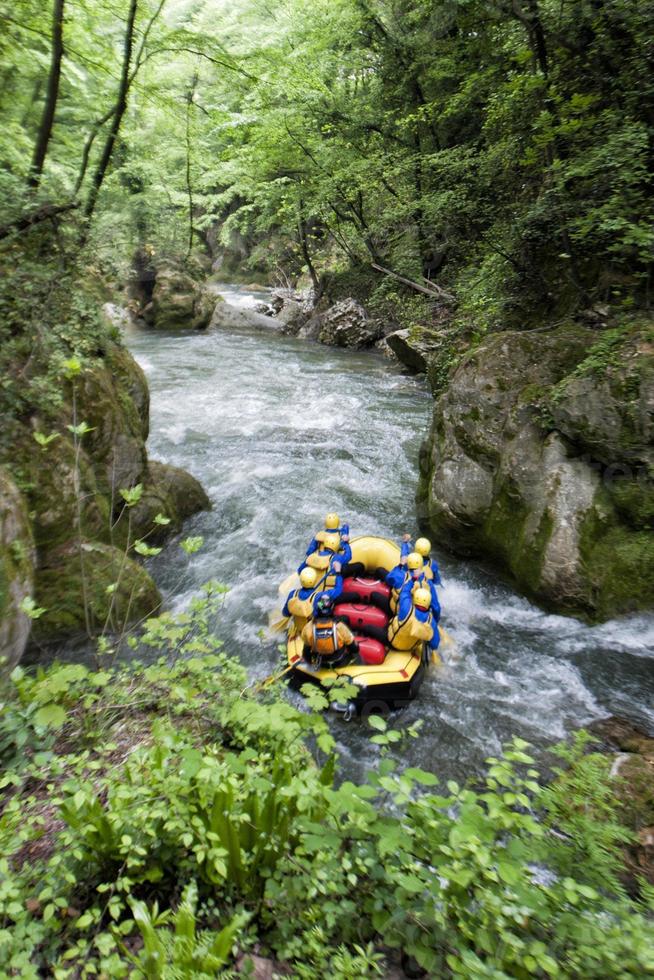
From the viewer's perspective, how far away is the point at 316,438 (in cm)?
1073

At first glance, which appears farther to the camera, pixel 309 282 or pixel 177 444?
pixel 309 282

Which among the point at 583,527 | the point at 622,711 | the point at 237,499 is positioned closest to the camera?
the point at 622,711

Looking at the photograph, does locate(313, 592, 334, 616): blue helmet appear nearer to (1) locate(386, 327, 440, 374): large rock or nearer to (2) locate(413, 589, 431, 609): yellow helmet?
(2) locate(413, 589, 431, 609): yellow helmet

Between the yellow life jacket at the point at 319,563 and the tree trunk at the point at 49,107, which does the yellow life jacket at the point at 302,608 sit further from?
the tree trunk at the point at 49,107

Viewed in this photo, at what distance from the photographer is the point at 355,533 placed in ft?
24.5

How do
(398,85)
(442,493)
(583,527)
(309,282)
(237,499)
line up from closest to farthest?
(583,527), (442,493), (237,499), (398,85), (309,282)

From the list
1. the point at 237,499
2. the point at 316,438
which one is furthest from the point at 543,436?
the point at 316,438

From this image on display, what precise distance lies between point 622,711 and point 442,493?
3.16m

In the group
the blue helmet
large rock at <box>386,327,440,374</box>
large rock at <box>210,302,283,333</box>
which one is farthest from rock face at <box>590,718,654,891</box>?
large rock at <box>210,302,283,333</box>

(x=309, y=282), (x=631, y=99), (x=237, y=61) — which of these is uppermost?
(x=237, y=61)

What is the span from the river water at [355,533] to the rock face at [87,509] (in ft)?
2.97

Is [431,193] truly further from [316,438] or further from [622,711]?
[622,711]

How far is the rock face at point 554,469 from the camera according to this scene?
5238 millimetres

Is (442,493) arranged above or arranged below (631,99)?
below
